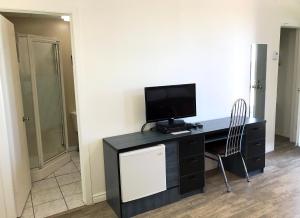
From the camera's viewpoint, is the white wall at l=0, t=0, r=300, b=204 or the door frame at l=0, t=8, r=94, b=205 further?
the white wall at l=0, t=0, r=300, b=204

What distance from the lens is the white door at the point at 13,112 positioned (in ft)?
8.18

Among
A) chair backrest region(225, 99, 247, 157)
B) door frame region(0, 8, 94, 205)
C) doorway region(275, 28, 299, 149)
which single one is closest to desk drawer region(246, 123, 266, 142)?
chair backrest region(225, 99, 247, 157)

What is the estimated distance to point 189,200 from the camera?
2963 mm

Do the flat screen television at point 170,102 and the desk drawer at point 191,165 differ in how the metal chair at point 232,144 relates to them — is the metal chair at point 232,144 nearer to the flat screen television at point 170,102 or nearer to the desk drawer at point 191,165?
the desk drawer at point 191,165

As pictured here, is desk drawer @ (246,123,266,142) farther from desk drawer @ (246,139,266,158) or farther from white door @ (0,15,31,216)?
white door @ (0,15,31,216)

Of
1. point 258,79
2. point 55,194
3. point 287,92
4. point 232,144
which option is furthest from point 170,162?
point 287,92

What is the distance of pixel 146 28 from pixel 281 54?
333 cm

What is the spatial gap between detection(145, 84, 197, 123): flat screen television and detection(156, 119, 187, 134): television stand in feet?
0.21

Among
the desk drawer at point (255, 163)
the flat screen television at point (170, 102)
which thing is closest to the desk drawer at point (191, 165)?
the flat screen television at point (170, 102)

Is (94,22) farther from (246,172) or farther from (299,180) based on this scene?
(299,180)

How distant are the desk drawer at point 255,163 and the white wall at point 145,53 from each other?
29.7 inches

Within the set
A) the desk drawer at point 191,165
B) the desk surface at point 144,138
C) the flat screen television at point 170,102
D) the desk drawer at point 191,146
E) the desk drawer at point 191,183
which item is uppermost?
the flat screen television at point 170,102

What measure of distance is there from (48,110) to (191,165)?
2.41 m

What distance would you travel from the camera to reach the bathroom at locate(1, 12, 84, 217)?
321cm
